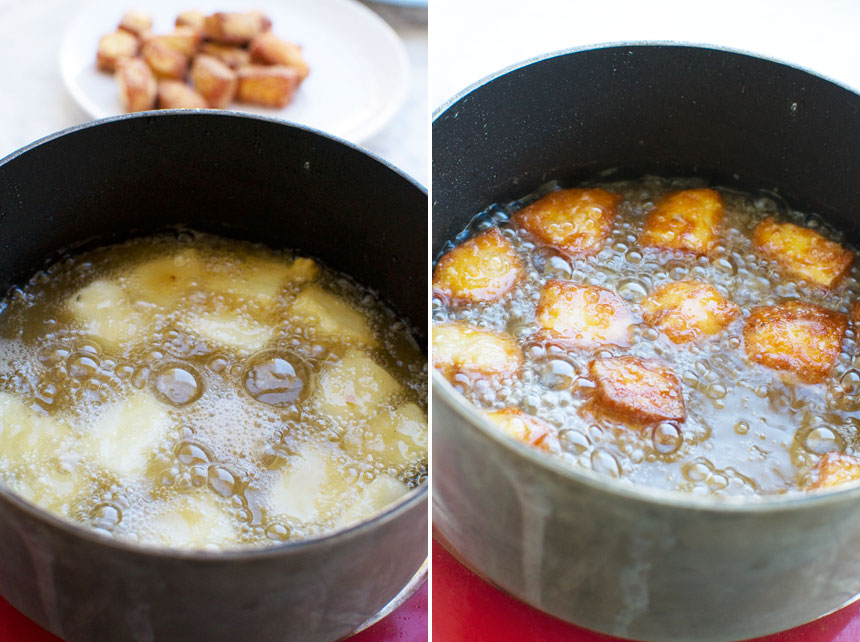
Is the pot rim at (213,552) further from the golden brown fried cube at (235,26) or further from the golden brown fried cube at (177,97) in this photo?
the golden brown fried cube at (235,26)

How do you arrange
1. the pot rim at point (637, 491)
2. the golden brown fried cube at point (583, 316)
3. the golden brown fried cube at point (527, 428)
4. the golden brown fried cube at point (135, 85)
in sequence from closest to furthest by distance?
the pot rim at point (637, 491), the golden brown fried cube at point (527, 428), the golden brown fried cube at point (583, 316), the golden brown fried cube at point (135, 85)

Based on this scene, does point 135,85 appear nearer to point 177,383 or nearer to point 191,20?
point 191,20

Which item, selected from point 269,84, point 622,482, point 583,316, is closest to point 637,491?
point 622,482

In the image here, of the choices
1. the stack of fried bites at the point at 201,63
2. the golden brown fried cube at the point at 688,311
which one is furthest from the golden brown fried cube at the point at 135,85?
the golden brown fried cube at the point at 688,311

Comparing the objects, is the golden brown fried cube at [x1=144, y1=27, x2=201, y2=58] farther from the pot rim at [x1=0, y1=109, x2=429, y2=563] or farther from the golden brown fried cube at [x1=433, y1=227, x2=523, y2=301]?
the pot rim at [x1=0, y1=109, x2=429, y2=563]

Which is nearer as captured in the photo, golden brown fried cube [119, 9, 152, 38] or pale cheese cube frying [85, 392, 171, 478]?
pale cheese cube frying [85, 392, 171, 478]

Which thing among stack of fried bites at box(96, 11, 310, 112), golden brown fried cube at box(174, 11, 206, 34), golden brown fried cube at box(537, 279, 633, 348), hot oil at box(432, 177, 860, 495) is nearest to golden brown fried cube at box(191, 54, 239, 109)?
stack of fried bites at box(96, 11, 310, 112)
